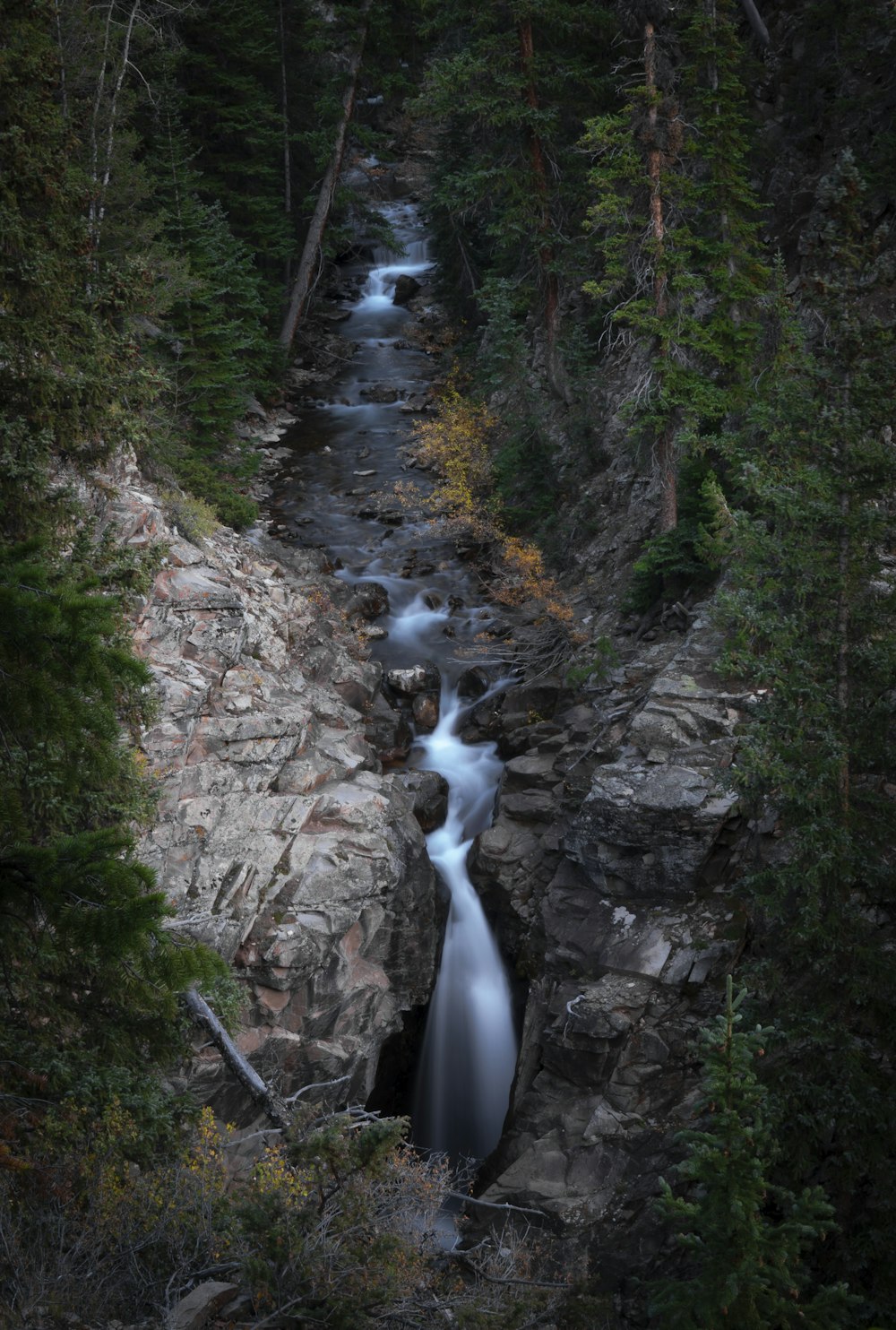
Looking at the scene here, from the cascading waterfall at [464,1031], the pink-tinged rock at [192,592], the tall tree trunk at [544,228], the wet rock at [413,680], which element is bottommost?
the cascading waterfall at [464,1031]

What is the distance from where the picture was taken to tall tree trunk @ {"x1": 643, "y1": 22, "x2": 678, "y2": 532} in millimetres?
15914

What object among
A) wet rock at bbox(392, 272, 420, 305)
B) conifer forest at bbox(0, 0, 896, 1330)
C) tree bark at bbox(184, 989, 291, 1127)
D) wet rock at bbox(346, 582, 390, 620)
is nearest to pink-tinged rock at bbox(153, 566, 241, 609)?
conifer forest at bbox(0, 0, 896, 1330)

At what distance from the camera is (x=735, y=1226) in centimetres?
588

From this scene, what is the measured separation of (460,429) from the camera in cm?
2498

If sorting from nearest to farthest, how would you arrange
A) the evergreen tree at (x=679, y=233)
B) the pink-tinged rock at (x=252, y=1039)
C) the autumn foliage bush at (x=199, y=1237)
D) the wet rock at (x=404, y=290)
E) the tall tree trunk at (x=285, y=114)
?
1. the autumn foliage bush at (x=199, y=1237)
2. the pink-tinged rock at (x=252, y=1039)
3. the evergreen tree at (x=679, y=233)
4. the tall tree trunk at (x=285, y=114)
5. the wet rock at (x=404, y=290)

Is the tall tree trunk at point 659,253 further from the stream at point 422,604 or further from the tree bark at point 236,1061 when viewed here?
the tree bark at point 236,1061

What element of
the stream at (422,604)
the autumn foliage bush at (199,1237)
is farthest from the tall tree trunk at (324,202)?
the autumn foliage bush at (199,1237)

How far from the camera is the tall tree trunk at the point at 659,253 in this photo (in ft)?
52.2

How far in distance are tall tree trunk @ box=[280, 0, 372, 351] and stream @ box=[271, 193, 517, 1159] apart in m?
2.87

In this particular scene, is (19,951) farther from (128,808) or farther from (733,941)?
(733,941)

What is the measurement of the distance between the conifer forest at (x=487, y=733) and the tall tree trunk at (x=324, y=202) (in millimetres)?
1068

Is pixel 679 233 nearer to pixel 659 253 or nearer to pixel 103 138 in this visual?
pixel 659 253

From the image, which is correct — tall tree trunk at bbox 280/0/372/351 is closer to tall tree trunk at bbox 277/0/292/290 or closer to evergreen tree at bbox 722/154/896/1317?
tall tree trunk at bbox 277/0/292/290

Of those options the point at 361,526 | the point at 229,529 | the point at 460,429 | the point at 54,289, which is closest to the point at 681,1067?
the point at 54,289
